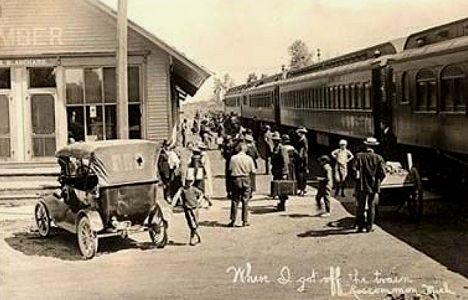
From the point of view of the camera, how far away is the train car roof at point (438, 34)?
50.9ft

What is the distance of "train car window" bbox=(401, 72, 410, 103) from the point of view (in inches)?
714

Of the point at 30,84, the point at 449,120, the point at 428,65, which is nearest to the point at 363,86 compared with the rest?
the point at 428,65

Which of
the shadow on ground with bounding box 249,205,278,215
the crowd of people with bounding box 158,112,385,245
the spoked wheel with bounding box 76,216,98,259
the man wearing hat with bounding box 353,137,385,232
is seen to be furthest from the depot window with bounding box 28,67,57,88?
the man wearing hat with bounding box 353,137,385,232

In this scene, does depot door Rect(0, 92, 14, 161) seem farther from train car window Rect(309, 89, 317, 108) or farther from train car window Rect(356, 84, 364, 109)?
train car window Rect(309, 89, 317, 108)

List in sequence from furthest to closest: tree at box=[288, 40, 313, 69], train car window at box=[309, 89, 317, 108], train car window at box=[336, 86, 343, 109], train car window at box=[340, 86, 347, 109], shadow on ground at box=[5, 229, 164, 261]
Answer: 1. tree at box=[288, 40, 313, 69]
2. train car window at box=[309, 89, 317, 108]
3. train car window at box=[336, 86, 343, 109]
4. train car window at box=[340, 86, 347, 109]
5. shadow on ground at box=[5, 229, 164, 261]

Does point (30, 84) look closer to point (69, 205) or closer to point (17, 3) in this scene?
point (17, 3)

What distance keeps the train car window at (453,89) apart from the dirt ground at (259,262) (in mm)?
2254

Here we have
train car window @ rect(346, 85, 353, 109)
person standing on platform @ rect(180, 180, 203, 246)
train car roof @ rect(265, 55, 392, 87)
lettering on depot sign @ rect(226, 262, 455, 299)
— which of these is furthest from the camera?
train car window @ rect(346, 85, 353, 109)

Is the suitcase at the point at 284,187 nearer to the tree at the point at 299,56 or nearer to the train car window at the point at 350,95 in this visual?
the train car window at the point at 350,95

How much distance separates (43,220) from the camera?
14391 mm

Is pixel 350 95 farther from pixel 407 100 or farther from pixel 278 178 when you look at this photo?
pixel 278 178

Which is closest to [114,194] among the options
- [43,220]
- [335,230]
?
[43,220]

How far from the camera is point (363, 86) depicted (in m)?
22.1

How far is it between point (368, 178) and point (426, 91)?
4316mm
